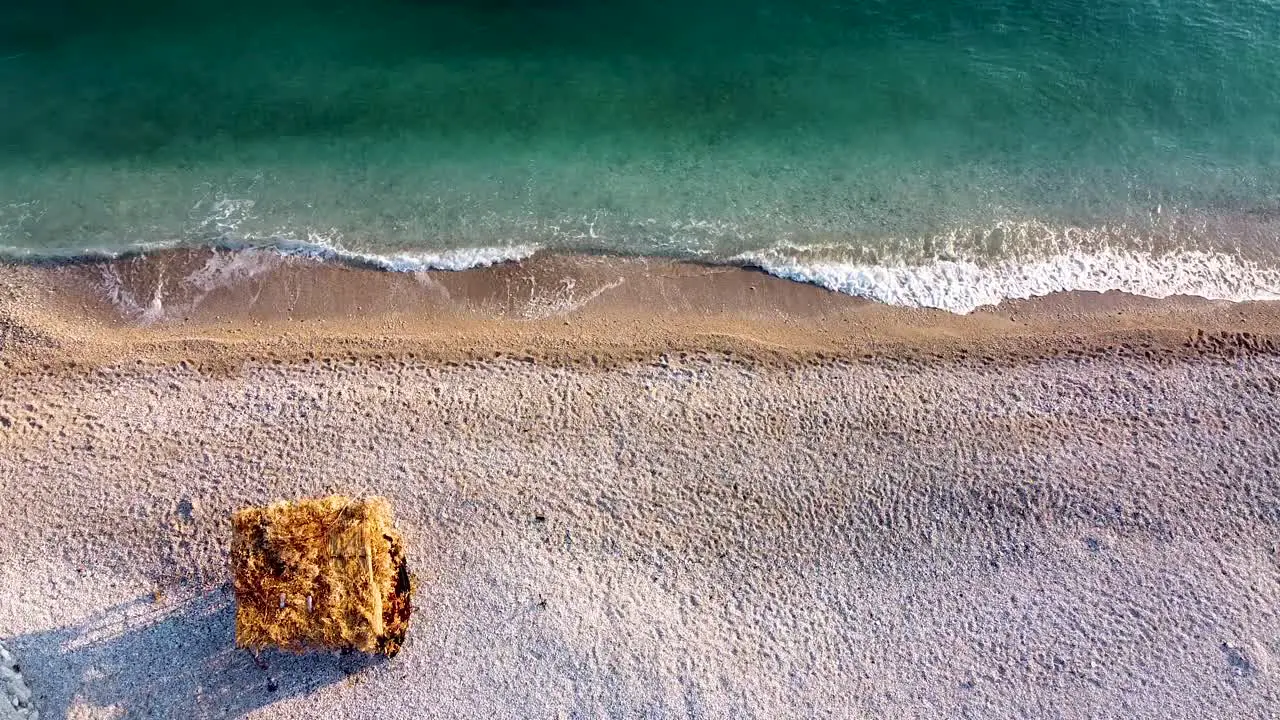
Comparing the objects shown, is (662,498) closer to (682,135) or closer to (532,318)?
(532,318)

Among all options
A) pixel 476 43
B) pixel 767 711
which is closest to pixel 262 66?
pixel 476 43

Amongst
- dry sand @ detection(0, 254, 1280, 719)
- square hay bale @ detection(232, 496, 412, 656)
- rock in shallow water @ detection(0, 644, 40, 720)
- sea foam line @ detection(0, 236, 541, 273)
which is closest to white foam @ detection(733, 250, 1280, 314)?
dry sand @ detection(0, 254, 1280, 719)

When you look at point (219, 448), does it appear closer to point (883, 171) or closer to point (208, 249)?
point (208, 249)

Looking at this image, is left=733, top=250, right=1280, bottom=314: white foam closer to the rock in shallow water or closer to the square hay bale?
the square hay bale

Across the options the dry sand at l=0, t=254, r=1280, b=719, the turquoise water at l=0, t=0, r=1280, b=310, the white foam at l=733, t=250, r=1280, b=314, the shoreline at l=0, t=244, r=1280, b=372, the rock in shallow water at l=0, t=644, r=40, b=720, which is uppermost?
the turquoise water at l=0, t=0, r=1280, b=310

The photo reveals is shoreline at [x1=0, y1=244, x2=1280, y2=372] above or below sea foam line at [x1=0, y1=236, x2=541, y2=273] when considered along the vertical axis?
below

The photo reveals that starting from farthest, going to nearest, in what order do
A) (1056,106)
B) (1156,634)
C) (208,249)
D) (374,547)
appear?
(1056,106) < (208,249) < (1156,634) < (374,547)

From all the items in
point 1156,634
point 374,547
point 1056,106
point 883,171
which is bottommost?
point 1156,634
